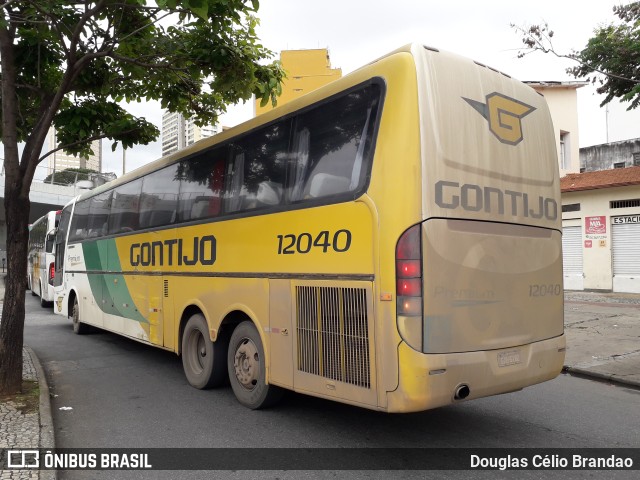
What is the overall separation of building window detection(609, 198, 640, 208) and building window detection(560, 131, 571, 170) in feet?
28.6

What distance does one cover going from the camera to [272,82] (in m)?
6.92

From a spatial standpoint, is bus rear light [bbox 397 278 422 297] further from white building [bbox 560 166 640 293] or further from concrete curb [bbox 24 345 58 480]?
white building [bbox 560 166 640 293]

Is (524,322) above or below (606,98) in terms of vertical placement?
below

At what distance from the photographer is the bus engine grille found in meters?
4.26

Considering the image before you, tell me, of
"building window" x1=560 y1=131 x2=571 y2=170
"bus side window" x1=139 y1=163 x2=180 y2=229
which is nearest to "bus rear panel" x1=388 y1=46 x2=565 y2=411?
"bus side window" x1=139 y1=163 x2=180 y2=229

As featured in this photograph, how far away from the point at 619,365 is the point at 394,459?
5.45 m

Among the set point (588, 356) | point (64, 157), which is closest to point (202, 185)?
point (588, 356)

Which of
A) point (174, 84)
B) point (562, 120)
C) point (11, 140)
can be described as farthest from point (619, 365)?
point (562, 120)

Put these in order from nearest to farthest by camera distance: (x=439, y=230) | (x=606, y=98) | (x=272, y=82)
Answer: (x=439, y=230), (x=272, y=82), (x=606, y=98)

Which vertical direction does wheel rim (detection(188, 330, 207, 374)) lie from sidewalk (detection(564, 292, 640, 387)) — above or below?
above

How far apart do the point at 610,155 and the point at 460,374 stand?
80.4ft

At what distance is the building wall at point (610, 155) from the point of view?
23.6m

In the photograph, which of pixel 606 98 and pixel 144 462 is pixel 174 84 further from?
pixel 606 98

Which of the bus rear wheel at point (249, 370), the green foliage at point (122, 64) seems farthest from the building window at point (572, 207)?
the bus rear wheel at point (249, 370)
